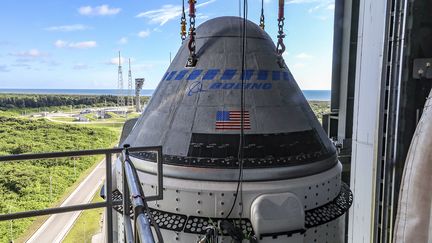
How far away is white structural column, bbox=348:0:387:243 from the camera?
3057mm

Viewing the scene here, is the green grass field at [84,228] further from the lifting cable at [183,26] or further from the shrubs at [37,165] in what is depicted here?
the lifting cable at [183,26]

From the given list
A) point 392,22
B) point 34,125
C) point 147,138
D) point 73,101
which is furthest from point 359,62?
point 73,101

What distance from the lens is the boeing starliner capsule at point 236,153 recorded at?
3893 mm

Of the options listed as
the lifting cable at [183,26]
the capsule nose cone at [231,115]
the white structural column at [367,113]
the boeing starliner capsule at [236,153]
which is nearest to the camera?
the white structural column at [367,113]

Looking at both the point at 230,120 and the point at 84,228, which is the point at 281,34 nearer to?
the point at 230,120

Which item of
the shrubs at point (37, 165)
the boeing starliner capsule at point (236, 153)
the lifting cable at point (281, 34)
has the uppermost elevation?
the lifting cable at point (281, 34)

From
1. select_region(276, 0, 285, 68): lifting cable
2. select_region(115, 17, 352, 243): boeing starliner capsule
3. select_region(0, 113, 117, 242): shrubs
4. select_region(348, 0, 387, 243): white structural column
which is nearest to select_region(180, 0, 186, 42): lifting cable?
select_region(115, 17, 352, 243): boeing starliner capsule

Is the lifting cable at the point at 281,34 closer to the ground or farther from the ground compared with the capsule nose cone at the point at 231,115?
farther from the ground

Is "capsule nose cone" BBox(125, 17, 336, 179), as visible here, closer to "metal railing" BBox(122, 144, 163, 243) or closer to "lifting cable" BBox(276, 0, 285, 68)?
"lifting cable" BBox(276, 0, 285, 68)

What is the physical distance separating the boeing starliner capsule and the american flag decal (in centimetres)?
1

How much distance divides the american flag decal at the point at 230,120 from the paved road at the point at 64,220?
1369 centimetres

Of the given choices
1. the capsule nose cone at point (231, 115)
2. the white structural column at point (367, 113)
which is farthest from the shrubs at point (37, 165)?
the white structural column at point (367, 113)

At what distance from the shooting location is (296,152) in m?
4.43

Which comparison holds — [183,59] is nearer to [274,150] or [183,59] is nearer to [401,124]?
[274,150]
